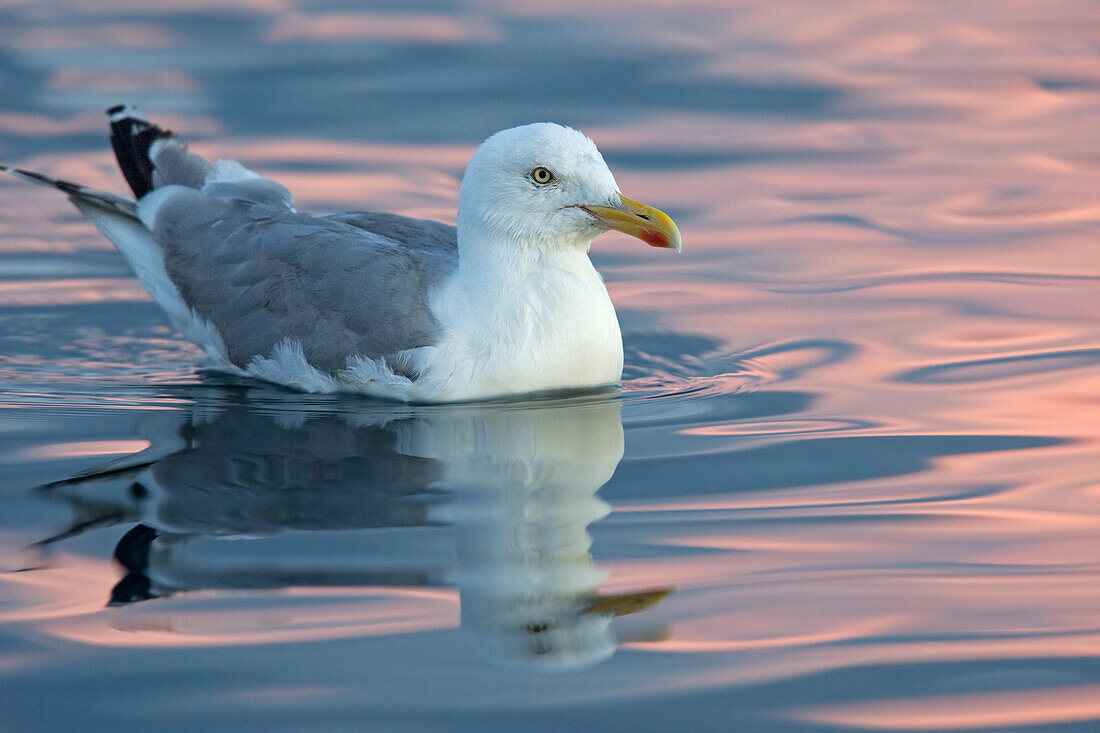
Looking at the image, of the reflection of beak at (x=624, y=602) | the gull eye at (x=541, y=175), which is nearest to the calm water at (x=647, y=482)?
the reflection of beak at (x=624, y=602)

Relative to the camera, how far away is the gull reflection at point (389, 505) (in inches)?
183

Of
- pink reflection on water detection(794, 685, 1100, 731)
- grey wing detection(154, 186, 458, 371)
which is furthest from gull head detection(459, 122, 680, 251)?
pink reflection on water detection(794, 685, 1100, 731)

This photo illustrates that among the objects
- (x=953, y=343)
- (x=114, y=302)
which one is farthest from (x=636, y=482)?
(x=114, y=302)

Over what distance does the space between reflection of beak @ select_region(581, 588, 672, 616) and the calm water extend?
11 mm

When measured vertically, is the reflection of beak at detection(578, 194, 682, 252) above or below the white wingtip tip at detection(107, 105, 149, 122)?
below

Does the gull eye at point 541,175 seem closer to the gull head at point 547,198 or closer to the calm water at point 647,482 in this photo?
the gull head at point 547,198

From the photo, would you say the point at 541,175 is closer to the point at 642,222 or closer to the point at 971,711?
the point at 642,222

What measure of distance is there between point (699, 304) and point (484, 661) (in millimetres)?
4159

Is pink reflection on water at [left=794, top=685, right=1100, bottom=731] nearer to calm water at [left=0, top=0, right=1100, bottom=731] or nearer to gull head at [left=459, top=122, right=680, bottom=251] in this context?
calm water at [left=0, top=0, right=1100, bottom=731]

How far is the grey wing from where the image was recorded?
6.71 meters

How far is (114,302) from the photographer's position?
8375mm

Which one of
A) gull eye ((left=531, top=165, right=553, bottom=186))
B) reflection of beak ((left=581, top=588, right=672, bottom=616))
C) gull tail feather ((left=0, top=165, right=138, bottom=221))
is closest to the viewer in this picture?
reflection of beak ((left=581, top=588, right=672, bottom=616))

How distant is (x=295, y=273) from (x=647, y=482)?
221 centimetres

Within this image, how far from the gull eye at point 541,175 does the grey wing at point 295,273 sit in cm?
57
